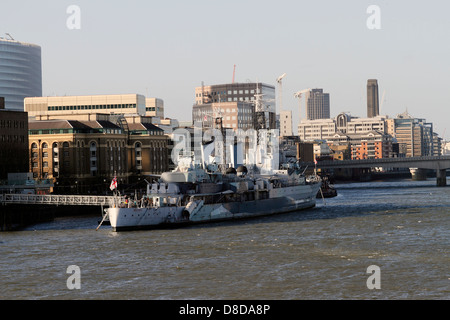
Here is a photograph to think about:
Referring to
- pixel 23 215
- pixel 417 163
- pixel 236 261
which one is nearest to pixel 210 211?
pixel 23 215

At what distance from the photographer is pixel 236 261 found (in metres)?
51.9

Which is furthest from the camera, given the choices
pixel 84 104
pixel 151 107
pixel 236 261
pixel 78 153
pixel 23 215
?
pixel 151 107

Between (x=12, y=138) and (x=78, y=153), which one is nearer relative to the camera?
(x=12, y=138)

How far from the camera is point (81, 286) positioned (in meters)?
44.3

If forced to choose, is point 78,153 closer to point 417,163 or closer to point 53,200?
point 53,200

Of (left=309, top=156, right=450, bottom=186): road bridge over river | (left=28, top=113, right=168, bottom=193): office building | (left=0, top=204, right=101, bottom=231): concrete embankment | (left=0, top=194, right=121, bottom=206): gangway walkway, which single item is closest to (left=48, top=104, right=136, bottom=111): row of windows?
(left=28, top=113, right=168, bottom=193): office building

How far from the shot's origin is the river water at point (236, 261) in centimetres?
4231

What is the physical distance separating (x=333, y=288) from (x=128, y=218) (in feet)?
110

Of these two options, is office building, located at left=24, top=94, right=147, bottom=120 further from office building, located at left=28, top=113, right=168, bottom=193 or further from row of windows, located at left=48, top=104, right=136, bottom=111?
office building, located at left=28, top=113, right=168, bottom=193

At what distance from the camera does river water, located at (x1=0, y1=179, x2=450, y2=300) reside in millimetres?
42312

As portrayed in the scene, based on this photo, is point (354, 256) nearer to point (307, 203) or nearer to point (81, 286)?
point (81, 286)
